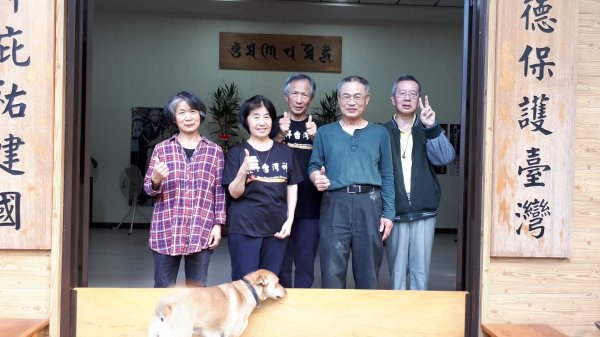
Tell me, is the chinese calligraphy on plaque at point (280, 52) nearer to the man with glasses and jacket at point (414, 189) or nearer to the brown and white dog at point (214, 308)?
the man with glasses and jacket at point (414, 189)

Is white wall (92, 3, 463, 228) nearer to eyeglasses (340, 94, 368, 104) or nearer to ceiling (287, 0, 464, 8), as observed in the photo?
ceiling (287, 0, 464, 8)

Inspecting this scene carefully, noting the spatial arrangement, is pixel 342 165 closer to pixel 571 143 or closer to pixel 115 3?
Answer: pixel 571 143

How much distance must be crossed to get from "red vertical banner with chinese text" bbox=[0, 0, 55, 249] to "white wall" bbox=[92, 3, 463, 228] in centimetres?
561

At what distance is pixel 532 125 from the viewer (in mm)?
2781

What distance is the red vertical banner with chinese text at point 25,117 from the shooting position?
2611 mm

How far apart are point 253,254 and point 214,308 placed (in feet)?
1.55

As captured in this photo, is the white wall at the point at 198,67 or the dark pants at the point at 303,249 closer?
the dark pants at the point at 303,249

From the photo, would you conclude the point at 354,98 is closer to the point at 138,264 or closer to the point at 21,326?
the point at 21,326

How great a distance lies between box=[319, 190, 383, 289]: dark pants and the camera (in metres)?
2.97

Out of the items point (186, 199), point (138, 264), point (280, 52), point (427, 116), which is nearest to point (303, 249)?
point (186, 199)

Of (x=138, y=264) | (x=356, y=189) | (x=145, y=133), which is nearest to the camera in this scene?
(x=356, y=189)

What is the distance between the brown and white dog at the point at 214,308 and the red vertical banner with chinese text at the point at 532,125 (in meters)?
1.20

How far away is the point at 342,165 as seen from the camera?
118 inches

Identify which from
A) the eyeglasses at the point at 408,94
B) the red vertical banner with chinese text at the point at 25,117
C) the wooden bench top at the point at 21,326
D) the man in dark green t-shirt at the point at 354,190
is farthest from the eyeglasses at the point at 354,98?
the wooden bench top at the point at 21,326
